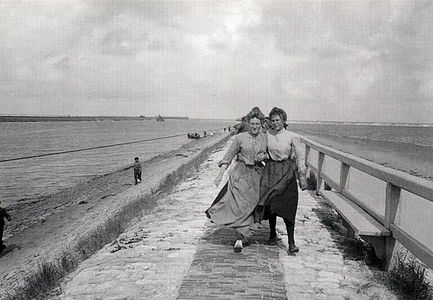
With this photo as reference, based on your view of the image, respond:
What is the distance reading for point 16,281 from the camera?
739 centimetres

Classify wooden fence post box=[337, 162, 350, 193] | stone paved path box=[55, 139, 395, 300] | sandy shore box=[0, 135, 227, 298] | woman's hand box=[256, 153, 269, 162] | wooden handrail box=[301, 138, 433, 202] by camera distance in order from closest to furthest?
wooden handrail box=[301, 138, 433, 202], stone paved path box=[55, 139, 395, 300], woman's hand box=[256, 153, 269, 162], wooden fence post box=[337, 162, 350, 193], sandy shore box=[0, 135, 227, 298]

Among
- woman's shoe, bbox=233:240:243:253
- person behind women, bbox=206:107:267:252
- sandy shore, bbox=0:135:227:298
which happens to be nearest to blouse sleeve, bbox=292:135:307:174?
person behind women, bbox=206:107:267:252

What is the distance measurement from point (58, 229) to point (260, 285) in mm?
10251

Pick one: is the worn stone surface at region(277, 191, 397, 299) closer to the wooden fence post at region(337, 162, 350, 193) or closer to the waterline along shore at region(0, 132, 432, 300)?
the waterline along shore at region(0, 132, 432, 300)

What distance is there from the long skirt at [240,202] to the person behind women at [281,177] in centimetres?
10

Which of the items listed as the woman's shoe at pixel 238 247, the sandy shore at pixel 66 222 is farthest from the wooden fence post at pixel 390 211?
the sandy shore at pixel 66 222

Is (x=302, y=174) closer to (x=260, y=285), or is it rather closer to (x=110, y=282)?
(x=260, y=285)

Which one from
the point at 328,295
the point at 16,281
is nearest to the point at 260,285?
the point at 328,295

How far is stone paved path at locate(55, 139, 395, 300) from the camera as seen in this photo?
12.9ft

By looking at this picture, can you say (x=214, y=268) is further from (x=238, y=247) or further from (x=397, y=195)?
(x=397, y=195)

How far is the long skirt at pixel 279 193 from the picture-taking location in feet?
16.9

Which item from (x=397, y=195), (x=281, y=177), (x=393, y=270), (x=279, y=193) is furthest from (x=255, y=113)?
(x=393, y=270)

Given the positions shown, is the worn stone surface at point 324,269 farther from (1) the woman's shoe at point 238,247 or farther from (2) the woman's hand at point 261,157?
(2) the woman's hand at point 261,157

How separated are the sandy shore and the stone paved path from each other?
3.02 feet
